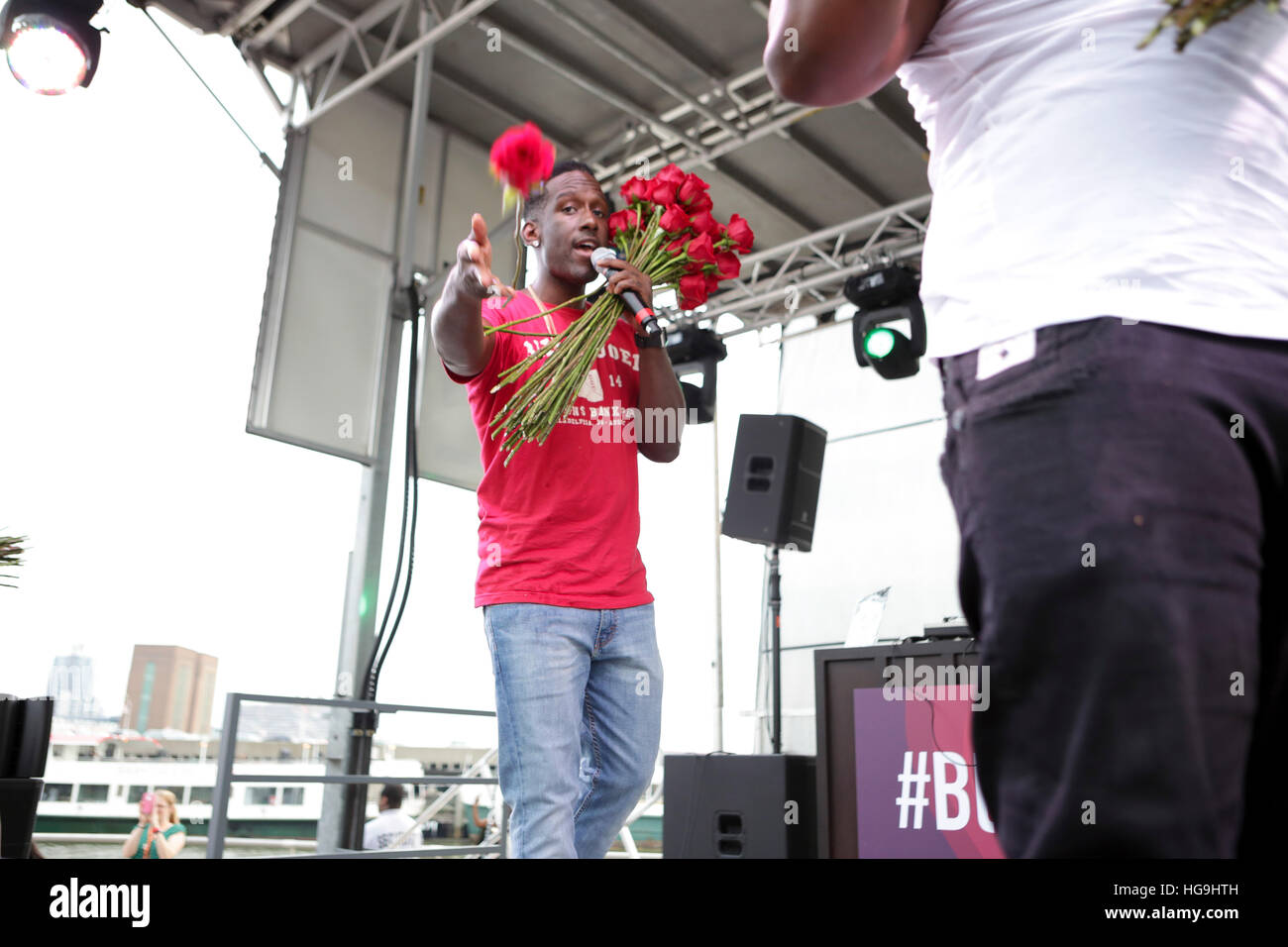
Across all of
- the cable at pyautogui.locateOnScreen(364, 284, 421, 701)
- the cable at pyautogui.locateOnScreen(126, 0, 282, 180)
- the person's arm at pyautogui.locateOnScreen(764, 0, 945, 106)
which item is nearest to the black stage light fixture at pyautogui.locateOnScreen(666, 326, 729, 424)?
the cable at pyautogui.locateOnScreen(126, 0, 282, 180)

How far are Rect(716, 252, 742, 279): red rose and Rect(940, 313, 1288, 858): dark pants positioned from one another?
1570mm

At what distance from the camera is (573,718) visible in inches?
61.2

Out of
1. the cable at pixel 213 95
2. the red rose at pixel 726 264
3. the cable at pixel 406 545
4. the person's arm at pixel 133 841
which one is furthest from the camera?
the cable at pixel 213 95

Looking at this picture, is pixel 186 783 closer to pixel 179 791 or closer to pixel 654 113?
pixel 179 791

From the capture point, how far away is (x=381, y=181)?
19.7 feet

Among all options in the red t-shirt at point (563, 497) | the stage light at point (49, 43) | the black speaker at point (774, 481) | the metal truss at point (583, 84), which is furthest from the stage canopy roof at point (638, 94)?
the red t-shirt at point (563, 497)

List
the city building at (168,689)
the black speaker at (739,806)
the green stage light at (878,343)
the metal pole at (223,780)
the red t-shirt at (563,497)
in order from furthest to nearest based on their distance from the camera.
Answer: the green stage light at (878,343) → the city building at (168,689) → the black speaker at (739,806) → the metal pole at (223,780) → the red t-shirt at (563,497)

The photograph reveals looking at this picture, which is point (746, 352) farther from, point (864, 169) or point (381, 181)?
point (381, 181)

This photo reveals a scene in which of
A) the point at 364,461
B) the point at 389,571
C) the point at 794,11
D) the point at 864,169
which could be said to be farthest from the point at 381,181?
the point at 794,11

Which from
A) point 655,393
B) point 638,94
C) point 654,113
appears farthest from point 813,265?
point 655,393

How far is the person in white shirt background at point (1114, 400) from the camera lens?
0.48 m

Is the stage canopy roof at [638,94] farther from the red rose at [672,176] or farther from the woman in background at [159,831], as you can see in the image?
the woman in background at [159,831]

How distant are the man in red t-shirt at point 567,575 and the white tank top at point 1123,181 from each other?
38.4 inches
